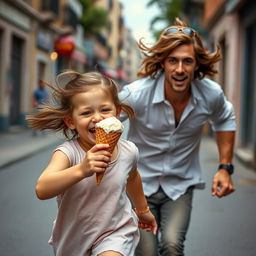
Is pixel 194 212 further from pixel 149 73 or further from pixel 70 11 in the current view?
pixel 70 11

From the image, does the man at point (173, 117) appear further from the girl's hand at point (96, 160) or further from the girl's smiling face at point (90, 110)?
the girl's hand at point (96, 160)

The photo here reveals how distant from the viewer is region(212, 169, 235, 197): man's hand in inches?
131

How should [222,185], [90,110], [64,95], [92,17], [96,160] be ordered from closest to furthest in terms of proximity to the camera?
[96,160] → [90,110] → [64,95] → [222,185] → [92,17]

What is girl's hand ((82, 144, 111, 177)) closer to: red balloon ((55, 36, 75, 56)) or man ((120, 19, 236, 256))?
man ((120, 19, 236, 256))

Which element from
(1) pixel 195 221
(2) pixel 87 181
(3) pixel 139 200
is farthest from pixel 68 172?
(1) pixel 195 221

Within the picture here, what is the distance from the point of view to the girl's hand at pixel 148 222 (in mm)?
2877

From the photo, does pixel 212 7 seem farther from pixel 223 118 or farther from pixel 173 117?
pixel 173 117

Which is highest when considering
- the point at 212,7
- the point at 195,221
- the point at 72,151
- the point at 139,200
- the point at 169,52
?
the point at 212,7

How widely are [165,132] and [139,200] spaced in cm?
69

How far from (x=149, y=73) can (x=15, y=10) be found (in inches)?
675

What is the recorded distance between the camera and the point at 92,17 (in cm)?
3684

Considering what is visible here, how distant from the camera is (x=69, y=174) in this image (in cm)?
212

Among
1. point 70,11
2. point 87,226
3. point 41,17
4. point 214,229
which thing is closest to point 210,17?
point 41,17

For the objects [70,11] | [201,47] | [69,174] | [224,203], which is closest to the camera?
[69,174]
